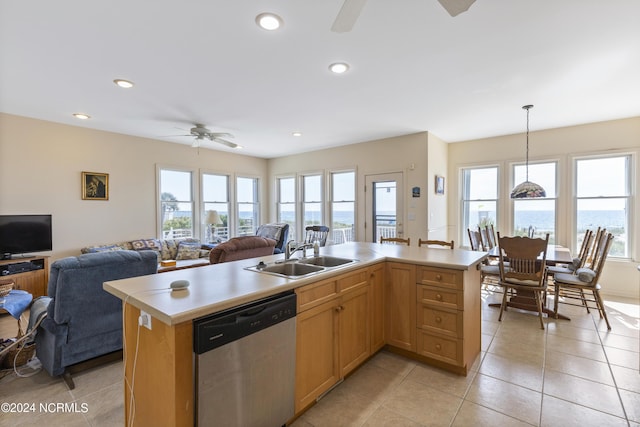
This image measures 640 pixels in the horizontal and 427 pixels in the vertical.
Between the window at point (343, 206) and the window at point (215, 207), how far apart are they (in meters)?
2.48

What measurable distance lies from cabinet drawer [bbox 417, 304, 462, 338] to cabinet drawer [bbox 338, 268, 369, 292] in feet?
1.90

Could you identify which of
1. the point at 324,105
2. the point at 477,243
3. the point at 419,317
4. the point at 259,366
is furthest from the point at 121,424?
the point at 477,243

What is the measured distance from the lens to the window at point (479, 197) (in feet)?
18.4

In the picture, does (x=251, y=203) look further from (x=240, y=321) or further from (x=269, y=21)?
(x=240, y=321)

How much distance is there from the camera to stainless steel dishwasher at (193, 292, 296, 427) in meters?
1.36

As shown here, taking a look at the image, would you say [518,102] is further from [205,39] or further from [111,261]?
[111,261]

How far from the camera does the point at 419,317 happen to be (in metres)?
2.59

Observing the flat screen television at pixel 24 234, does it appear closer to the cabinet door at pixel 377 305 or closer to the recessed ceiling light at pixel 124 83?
the recessed ceiling light at pixel 124 83

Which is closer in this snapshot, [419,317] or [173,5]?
[173,5]

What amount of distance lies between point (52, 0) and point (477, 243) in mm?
5451

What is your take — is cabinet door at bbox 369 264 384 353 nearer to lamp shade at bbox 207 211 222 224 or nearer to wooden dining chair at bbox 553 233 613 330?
wooden dining chair at bbox 553 233 613 330

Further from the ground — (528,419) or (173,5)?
(173,5)

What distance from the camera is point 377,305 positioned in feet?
8.80

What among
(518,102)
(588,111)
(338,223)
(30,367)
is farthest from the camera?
(338,223)
